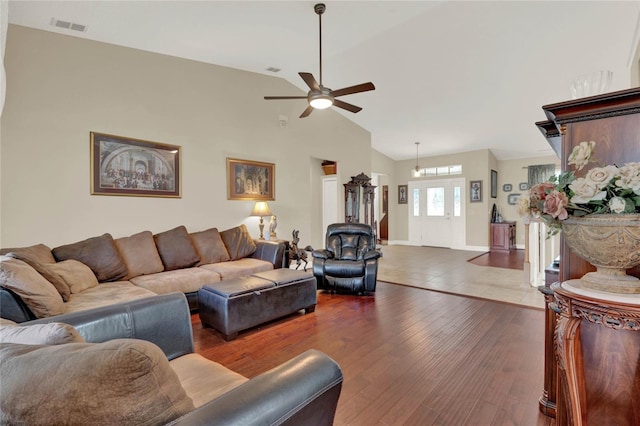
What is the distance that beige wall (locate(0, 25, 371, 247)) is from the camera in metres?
2.99

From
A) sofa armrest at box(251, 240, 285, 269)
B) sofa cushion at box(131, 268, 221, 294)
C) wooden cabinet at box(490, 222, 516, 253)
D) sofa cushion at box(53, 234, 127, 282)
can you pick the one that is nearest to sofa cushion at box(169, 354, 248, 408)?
sofa cushion at box(131, 268, 221, 294)

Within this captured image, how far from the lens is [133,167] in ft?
12.1

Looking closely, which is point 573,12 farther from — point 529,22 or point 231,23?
point 231,23

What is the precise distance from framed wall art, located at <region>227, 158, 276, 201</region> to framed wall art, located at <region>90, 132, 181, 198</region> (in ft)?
2.71

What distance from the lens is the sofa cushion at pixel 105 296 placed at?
7.46 ft

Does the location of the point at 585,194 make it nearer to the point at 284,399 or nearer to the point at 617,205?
the point at 617,205

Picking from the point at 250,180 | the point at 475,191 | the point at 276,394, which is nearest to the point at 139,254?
the point at 250,180

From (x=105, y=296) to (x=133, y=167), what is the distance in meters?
1.83

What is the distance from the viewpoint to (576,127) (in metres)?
1.35

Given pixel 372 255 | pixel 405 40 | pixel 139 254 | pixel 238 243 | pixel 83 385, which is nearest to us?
pixel 83 385

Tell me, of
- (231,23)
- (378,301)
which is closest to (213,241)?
(378,301)

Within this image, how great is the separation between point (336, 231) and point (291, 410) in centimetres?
396

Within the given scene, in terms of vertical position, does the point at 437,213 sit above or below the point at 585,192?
below

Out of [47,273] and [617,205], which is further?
[47,273]
